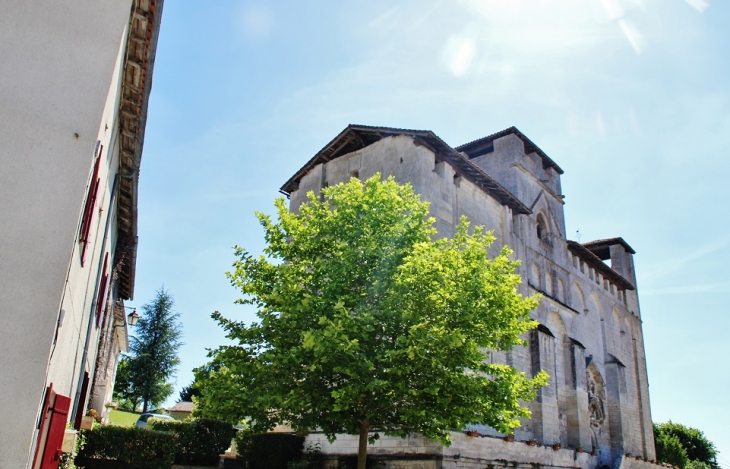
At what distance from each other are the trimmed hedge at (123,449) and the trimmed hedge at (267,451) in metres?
2.70

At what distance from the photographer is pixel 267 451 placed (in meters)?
17.6

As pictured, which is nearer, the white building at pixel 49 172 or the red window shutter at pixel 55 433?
the white building at pixel 49 172

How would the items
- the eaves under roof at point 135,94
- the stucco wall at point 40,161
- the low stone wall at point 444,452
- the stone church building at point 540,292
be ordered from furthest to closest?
the stone church building at point 540,292 < the low stone wall at point 444,452 < the eaves under roof at point 135,94 < the stucco wall at point 40,161

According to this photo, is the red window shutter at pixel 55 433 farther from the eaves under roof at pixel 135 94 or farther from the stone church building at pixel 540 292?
the stone church building at pixel 540 292

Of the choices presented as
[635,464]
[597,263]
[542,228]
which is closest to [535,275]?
[542,228]

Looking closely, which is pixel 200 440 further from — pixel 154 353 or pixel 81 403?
pixel 154 353

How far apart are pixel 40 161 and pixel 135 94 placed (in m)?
3.34

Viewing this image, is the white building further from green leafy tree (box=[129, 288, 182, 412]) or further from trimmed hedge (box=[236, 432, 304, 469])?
green leafy tree (box=[129, 288, 182, 412])

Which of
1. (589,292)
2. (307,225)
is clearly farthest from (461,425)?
(589,292)

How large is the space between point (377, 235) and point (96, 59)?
7.74 meters

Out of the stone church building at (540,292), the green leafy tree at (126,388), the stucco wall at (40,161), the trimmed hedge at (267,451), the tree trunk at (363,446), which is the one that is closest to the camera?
the stucco wall at (40,161)

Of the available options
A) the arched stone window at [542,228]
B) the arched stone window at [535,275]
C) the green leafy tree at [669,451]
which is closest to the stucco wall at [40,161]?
the arched stone window at [535,275]

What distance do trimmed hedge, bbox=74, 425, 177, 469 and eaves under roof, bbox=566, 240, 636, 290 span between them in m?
24.7

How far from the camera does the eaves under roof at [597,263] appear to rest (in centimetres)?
3318
